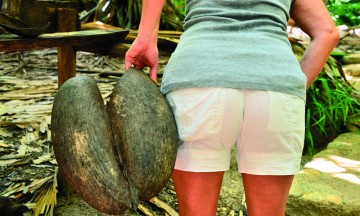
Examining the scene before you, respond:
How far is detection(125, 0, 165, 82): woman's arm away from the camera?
168cm

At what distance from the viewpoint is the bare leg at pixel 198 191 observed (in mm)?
1578

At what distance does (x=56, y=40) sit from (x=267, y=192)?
143cm

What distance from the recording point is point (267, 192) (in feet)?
5.13

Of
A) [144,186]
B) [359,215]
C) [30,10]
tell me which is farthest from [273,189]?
[30,10]

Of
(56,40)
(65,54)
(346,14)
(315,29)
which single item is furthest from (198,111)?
(346,14)

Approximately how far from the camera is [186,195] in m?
1.60

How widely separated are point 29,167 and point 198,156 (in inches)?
86.5

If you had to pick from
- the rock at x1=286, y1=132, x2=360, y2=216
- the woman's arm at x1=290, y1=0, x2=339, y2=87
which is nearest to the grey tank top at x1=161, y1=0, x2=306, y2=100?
the woman's arm at x1=290, y1=0, x2=339, y2=87

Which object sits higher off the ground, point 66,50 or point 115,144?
point 115,144

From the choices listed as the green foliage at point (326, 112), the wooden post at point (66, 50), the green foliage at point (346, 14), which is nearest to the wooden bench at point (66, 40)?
the wooden post at point (66, 50)

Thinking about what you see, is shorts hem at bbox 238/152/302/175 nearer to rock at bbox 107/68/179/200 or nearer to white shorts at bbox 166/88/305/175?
white shorts at bbox 166/88/305/175

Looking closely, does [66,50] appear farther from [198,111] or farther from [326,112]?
[326,112]

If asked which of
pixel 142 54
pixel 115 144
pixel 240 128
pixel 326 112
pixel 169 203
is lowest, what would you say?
pixel 169 203

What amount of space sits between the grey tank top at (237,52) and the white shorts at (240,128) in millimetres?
31
